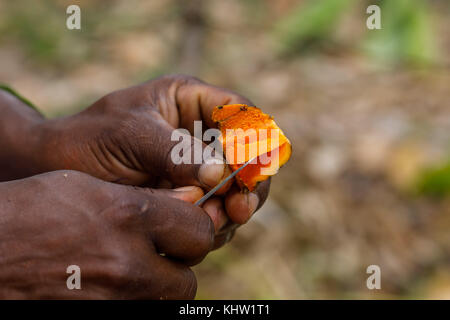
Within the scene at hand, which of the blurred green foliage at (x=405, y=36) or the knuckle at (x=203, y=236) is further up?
the blurred green foliage at (x=405, y=36)

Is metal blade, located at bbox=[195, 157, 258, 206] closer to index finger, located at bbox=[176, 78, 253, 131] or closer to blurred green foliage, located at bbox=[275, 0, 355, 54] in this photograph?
index finger, located at bbox=[176, 78, 253, 131]

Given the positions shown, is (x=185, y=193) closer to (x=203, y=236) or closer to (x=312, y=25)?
(x=203, y=236)

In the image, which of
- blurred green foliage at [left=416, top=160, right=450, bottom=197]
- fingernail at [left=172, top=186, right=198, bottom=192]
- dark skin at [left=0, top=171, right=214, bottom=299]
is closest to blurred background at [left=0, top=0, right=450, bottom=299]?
blurred green foliage at [left=416, top=160, right=450, bottom=197]

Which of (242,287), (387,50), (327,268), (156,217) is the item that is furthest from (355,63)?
(156,217)

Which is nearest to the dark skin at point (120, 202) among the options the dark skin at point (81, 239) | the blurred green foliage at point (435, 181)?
the dark skin at point (81, 239)

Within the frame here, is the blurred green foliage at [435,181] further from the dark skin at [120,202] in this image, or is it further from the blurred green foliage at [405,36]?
the dark skin at [120,202]

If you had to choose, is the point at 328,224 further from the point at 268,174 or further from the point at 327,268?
the point at 268,174
